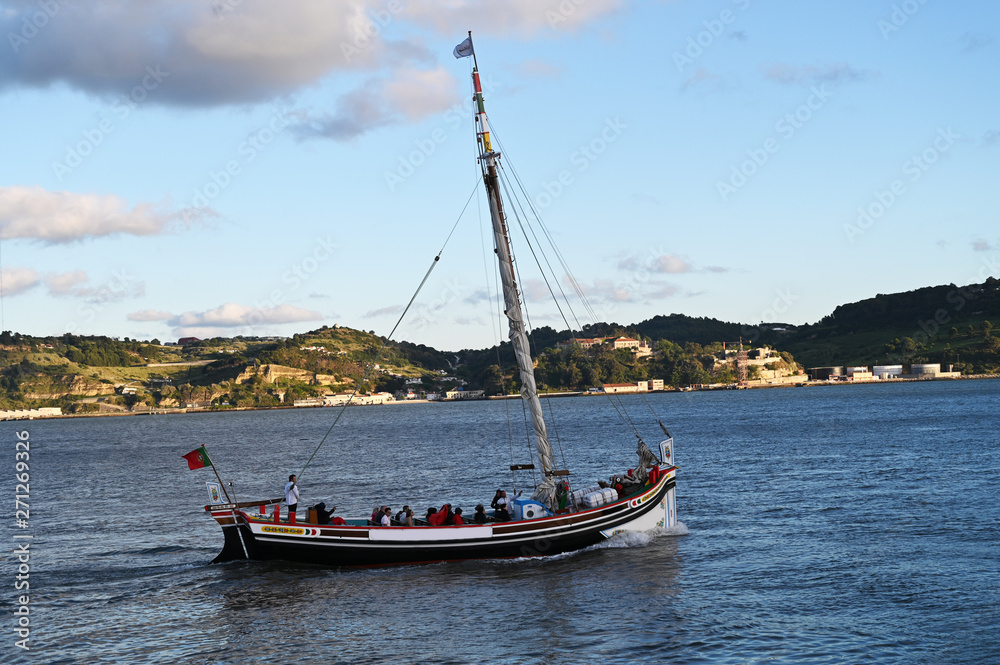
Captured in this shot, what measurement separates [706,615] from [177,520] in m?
35.4

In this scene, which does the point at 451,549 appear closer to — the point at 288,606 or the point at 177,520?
the point at 288,606

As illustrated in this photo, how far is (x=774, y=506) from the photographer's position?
4972cm

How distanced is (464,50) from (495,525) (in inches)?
793

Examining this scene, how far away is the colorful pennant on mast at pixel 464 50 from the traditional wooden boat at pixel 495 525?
4 cm

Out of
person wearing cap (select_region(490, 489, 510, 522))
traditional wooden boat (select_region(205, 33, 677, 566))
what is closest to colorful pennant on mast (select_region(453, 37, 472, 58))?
traditional wooden boat (select_region(205, 33, 677, 566))

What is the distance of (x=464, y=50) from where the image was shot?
38.5 meters

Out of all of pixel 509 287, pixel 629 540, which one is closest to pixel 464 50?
pixel 509 287

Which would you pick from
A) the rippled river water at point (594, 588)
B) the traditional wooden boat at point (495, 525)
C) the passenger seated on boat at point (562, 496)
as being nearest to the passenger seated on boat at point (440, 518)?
the traditional wooden boat at point (495, 525)

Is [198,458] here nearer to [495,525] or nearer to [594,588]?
[495,525]

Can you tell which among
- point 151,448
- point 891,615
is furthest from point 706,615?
point 151,448

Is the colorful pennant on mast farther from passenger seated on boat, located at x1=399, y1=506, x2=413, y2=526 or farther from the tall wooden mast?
passenger seated on boat, located at x1=399, y1=506, x2=413, y2=526

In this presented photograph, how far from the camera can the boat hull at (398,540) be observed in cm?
3528

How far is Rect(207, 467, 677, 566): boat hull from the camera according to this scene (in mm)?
35281

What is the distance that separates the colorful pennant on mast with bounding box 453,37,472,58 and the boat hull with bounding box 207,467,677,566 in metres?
19.9
